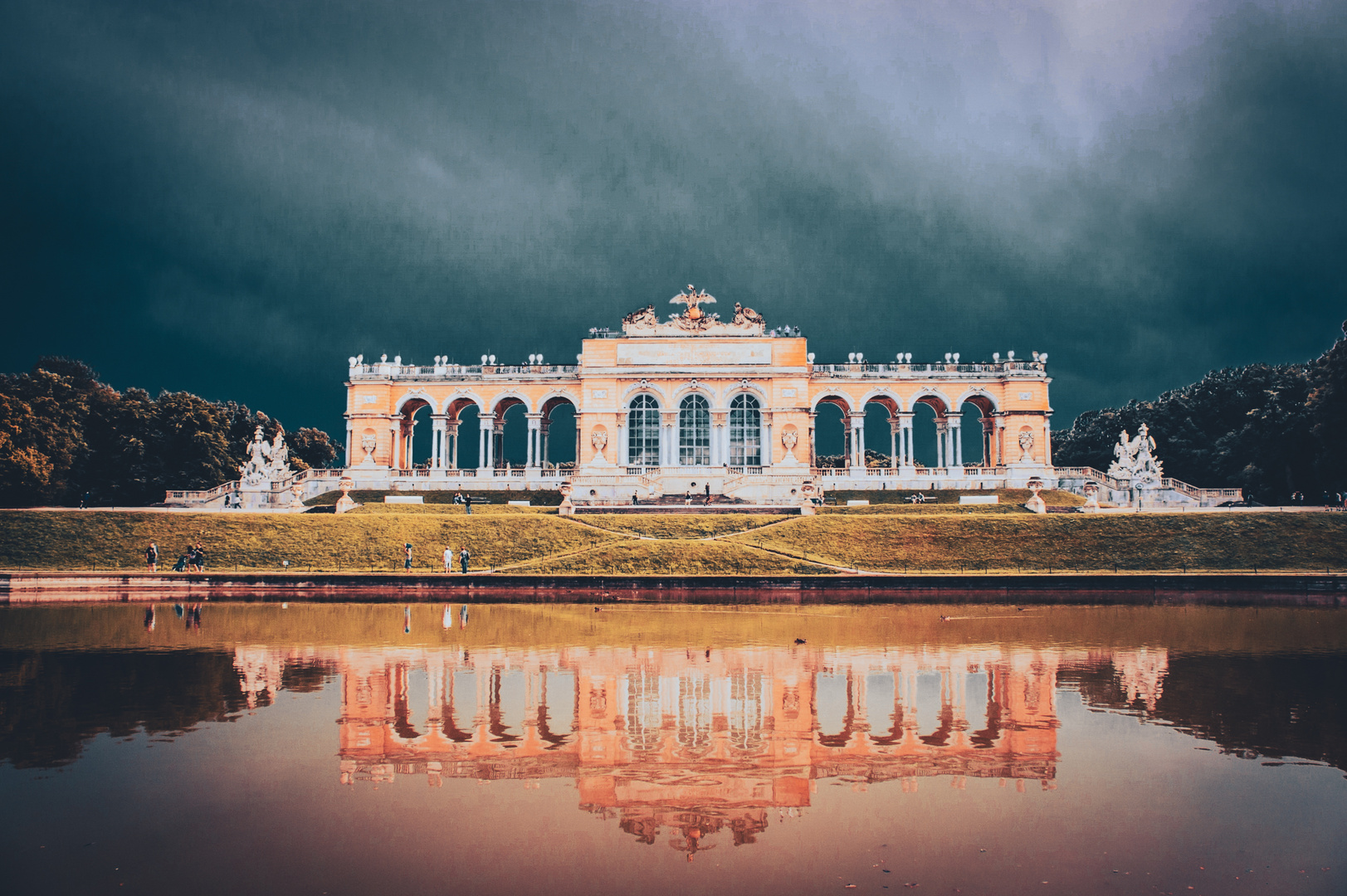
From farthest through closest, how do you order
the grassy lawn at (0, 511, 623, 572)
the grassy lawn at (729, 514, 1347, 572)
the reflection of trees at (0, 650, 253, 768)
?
the grassy lawn at (0, 511, 623, 572)
the grassy lawn at (729, 514, 1347, 572)
the reflection of trees at (0, 650, 253, 768)

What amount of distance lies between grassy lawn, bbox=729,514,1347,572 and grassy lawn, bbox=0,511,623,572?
28.6 ft

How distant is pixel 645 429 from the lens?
5466 centimetres

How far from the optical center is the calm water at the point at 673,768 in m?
6.54

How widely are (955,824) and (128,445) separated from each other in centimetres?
5713

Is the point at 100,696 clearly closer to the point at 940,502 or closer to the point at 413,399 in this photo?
the point at 940,502

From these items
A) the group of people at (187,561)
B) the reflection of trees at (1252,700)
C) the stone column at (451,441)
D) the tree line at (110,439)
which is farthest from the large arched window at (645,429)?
the reflection of trees at (1252,700)

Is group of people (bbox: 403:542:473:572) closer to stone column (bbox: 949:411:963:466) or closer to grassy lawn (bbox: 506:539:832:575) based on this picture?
grassy lawn (bbox: 506:539:832:575)

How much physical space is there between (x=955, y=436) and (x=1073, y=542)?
75.2 feet

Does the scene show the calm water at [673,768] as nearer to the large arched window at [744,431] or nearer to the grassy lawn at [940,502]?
the grassy lawn at [940,502]

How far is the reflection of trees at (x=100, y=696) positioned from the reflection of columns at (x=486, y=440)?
129 feet

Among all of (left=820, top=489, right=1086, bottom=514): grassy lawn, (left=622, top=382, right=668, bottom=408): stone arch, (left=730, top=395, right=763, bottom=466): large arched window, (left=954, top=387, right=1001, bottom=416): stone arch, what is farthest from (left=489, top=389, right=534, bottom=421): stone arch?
(left=954, top=387, right=1001, bottom=416): stone arch

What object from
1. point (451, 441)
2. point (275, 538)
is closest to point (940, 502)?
point (275, 538)

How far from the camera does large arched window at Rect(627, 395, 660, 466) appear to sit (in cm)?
5459

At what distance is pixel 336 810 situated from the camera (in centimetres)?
762
